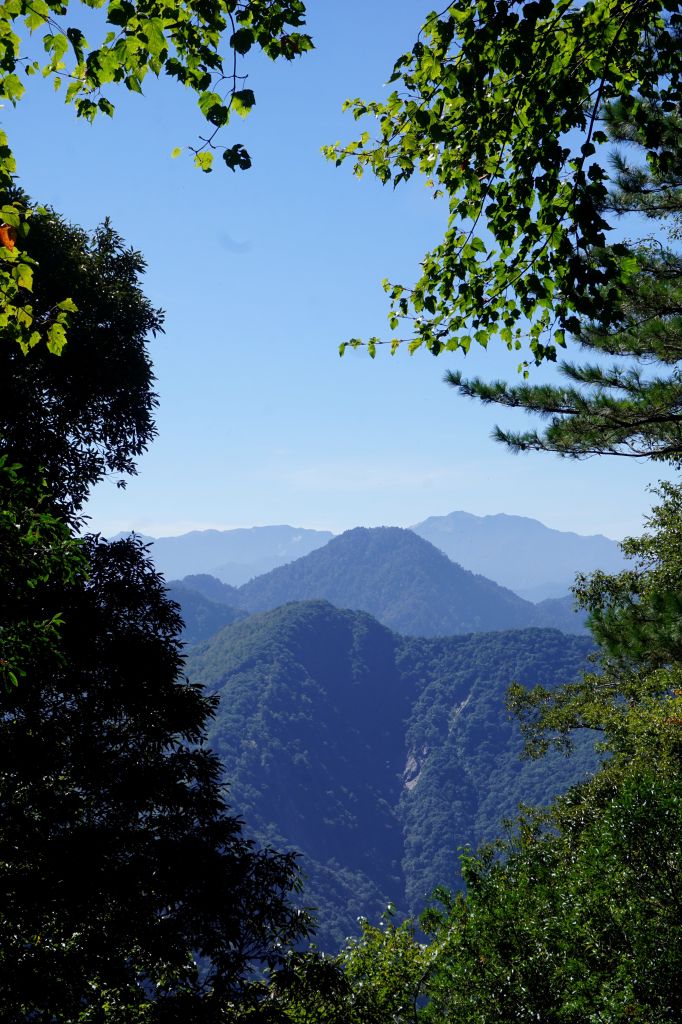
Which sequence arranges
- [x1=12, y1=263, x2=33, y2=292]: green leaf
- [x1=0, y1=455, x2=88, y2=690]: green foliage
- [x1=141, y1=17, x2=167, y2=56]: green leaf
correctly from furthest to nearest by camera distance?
[x1=0, y1=455, x2=88, y2=690]: green foliage → [x1=12, y1=263, x2=33, y2=292]: green leaf → [x1=141, y1=17, x2=167, y2=56]: green leaf

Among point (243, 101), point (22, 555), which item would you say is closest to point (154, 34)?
point (243, 101)

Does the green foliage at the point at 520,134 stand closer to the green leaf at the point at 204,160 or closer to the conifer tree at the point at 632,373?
the green leaf at the point at 204,160

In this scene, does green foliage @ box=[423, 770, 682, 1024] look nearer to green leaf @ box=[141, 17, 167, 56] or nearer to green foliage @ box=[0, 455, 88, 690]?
green foliage @ box=[0, 455, 88, 690]

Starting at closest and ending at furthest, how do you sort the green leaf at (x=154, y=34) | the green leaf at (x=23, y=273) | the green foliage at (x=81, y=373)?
the green leaf at (x=154, y=34) < the green leaf at (x=23, y=273) < the green foliage at (x=81, y=373)

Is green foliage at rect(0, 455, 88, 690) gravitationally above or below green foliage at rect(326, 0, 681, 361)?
below

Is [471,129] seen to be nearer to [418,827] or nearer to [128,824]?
[128,824]

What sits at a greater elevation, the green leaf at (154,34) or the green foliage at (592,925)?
the green leaf at (154,34)

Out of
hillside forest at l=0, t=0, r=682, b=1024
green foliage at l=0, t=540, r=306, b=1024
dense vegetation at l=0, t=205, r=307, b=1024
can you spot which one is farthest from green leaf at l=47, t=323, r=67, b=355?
green foliage at l=0, t=540, r=306, b=1024

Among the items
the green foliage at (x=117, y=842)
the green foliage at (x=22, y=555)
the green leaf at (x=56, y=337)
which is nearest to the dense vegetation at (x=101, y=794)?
the green foliage at (x=117, y=842)

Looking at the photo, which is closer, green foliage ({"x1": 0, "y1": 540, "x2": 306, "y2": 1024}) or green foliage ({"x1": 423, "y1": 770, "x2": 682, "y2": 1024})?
green foliage ({"x1": 423, "y1": 770, "x2": 682, "y2": 1024})

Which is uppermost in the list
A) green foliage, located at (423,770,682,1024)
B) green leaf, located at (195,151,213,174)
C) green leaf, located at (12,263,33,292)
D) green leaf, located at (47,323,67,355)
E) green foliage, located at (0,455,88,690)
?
green leaf, located at (195,151,213,174)

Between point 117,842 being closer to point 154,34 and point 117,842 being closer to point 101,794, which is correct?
point 101,794

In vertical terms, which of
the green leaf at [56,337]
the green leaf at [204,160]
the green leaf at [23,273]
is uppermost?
the green leaf at [204,160]

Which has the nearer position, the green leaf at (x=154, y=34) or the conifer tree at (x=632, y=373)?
the green leaf at (x=154, y=34)
